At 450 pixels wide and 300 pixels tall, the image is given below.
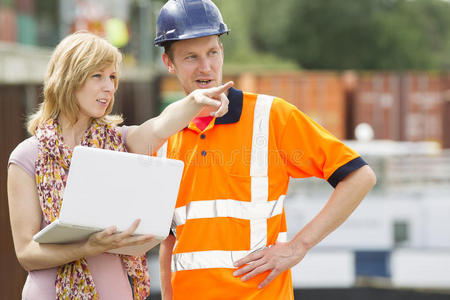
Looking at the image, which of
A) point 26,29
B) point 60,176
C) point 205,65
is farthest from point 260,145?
point 26,29

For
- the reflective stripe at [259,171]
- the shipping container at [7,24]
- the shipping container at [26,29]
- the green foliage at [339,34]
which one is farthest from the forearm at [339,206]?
the green foliage at [339,34]

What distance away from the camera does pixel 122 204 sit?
6.98 ft

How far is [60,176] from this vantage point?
2.24 m

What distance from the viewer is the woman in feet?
7.27

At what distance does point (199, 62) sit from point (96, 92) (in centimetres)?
42

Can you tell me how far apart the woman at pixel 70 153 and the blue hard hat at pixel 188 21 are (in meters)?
0.27

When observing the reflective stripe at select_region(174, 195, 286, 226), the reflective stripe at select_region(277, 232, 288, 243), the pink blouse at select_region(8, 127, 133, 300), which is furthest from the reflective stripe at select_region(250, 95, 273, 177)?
the pink blouse at select_region(8, 127, 133, 300)

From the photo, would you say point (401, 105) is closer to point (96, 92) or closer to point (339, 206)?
point (339, 206)

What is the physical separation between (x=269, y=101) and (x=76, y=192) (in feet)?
2.79

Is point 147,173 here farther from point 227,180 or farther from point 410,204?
point 410,204

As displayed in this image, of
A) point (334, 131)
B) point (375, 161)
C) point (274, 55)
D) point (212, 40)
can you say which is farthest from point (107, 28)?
point (274, 55)

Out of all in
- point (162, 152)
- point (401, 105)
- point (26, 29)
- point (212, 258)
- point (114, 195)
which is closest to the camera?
point (114, 195)

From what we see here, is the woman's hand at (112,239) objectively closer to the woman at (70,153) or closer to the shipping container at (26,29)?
the woman at (70,153)

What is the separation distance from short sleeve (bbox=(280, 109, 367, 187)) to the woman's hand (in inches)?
26.5
